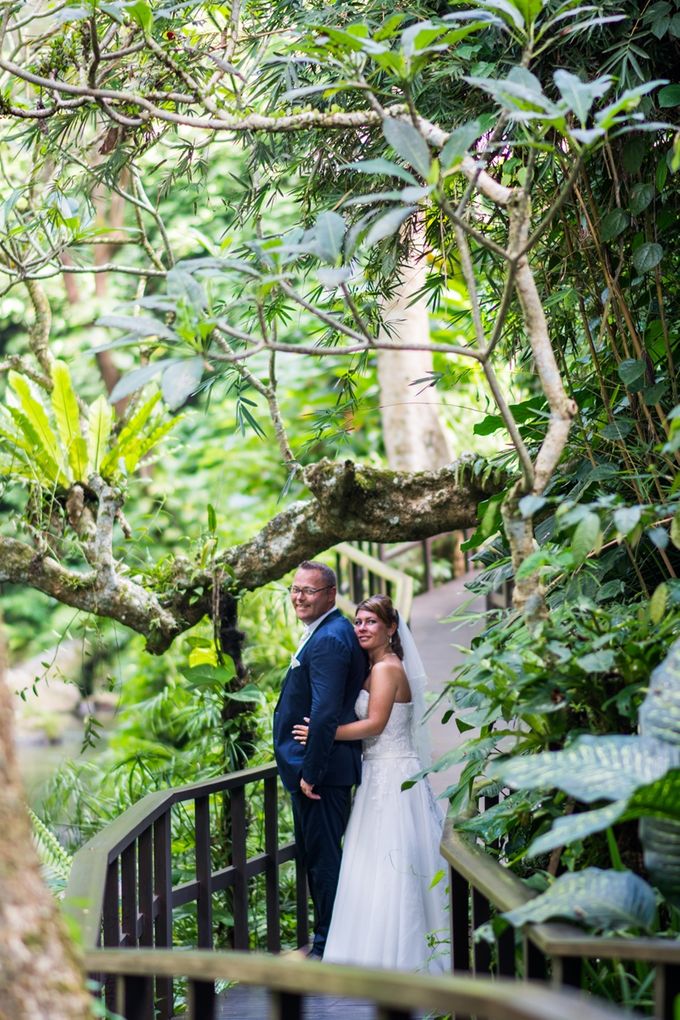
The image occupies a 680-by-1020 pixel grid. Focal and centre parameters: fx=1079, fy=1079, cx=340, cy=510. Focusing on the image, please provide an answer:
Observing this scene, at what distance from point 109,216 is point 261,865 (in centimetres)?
Result: 738

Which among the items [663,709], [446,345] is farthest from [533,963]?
[446,345]

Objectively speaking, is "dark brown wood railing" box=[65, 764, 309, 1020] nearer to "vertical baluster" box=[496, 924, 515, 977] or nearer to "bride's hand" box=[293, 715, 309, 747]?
"bride's hand" box=[293, 715, 309, 747]

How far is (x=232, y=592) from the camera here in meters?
4.19

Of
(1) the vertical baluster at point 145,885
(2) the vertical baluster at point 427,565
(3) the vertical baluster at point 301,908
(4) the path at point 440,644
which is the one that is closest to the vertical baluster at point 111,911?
(1) the vertical baluster at point 145,885

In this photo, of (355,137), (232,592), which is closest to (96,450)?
(232,592)

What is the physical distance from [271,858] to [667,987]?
302cm

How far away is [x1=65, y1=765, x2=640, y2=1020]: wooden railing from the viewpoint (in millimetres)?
1128

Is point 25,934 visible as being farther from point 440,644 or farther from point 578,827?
point 440,644

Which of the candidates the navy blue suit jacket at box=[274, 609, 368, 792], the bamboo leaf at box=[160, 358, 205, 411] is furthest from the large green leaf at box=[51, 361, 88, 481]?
the bamboo leaf at box=[160, 358, 205, 411]

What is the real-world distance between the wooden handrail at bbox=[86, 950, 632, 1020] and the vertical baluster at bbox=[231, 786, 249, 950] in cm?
253

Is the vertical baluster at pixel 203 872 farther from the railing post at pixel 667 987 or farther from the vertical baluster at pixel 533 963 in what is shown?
the railing post at pixel 667 987

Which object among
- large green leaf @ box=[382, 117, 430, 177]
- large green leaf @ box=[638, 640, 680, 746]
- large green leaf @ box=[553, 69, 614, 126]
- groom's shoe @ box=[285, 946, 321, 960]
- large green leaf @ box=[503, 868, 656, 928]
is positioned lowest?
groom's shoe @ box=[285, 946, 321, 960]

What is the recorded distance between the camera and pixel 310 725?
3811mm

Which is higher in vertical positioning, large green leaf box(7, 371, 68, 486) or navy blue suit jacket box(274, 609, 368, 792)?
large green leaf box(7, 371, 68, 486)
